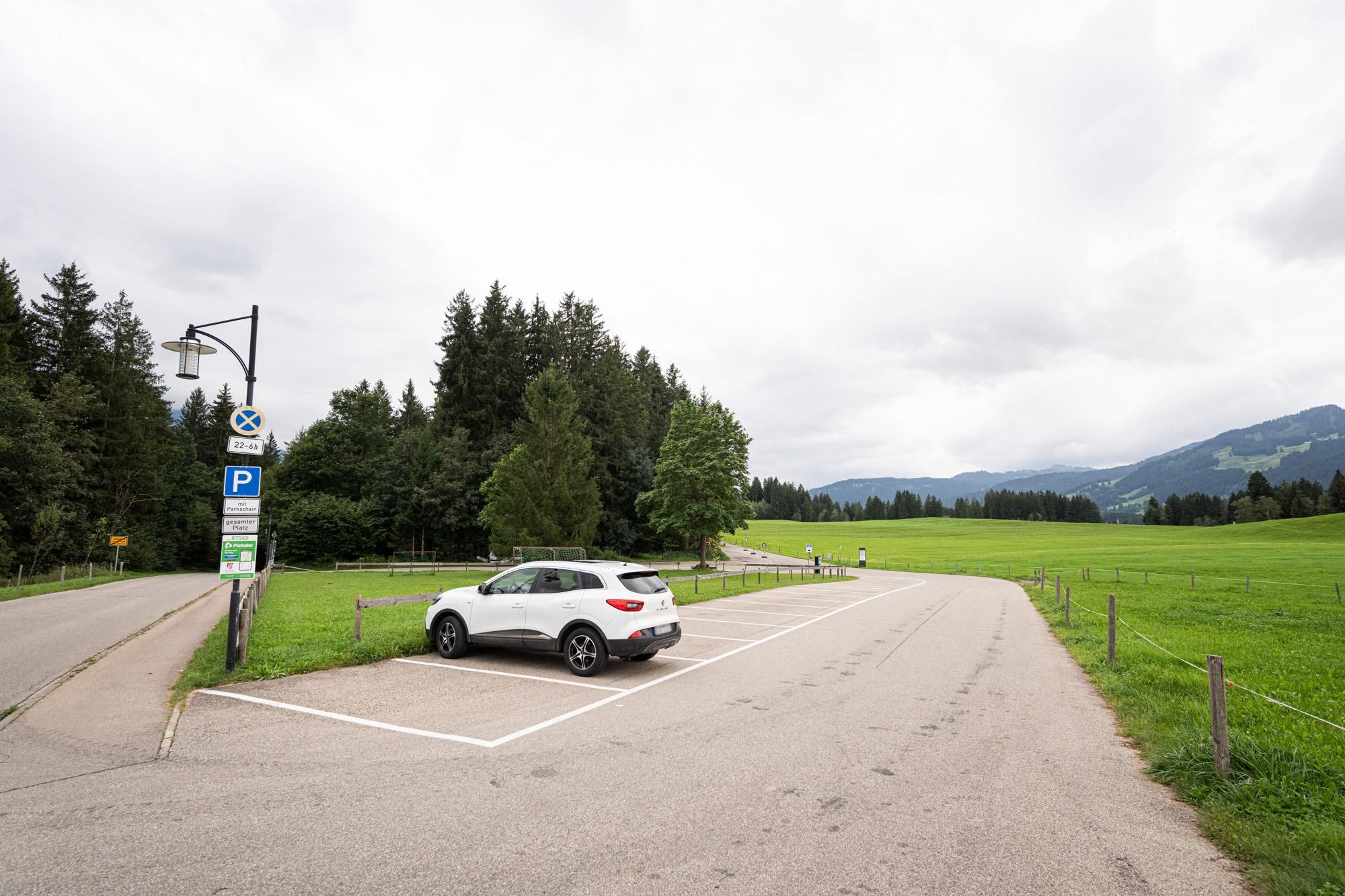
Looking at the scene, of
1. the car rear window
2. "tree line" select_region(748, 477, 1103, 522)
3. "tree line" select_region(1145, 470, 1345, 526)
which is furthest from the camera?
"tree line" select_region(748, 477, 1103, 522)

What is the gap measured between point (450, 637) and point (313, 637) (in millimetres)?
3459

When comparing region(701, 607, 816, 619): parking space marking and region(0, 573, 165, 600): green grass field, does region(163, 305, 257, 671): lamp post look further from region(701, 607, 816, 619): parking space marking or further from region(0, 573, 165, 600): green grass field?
region(0, 573, 165, 600): green grass field

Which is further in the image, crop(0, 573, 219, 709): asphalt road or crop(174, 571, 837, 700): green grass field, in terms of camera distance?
crop(0, 573, 219, 709): asphalt road

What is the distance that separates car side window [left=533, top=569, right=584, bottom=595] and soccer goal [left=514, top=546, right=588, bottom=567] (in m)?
19.8

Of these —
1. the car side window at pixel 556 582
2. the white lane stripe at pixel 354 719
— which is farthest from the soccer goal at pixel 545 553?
the white lane stripe at pixel 354 719

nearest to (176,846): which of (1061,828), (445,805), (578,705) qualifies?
(445,805)

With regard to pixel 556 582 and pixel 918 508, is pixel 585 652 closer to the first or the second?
pixel 556 582

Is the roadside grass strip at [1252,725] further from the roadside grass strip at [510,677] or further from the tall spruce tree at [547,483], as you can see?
the tall spruce tree at [547,483]

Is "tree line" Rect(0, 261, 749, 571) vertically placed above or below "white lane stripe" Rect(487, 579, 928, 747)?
above

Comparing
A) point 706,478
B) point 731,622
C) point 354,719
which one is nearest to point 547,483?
point 706,478

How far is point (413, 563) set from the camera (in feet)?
137

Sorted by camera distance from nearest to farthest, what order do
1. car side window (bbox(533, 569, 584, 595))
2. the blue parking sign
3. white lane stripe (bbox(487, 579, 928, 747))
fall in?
1. white lane stripe (bbox(487, 579, 928, 747))
2. the blue parking sign
3. car side window (bbox(533, 569, 584, 595))

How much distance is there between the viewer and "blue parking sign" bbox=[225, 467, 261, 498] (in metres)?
9.66

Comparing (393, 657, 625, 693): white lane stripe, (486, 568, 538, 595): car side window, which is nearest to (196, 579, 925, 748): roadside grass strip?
(393, 657, 625, 693): white lane stripe
